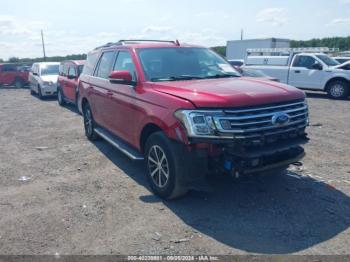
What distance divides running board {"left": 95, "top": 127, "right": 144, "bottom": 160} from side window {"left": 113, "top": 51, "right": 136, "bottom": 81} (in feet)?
3.64

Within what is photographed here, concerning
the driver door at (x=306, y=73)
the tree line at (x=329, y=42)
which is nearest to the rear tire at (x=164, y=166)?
the driver door at (x=306, y=73)

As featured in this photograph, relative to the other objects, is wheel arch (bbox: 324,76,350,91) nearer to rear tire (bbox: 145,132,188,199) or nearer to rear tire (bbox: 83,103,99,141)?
rear tire (bbox: 83,103,99,141)

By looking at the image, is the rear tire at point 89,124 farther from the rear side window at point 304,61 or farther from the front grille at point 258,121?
the rear side window at point 304,61

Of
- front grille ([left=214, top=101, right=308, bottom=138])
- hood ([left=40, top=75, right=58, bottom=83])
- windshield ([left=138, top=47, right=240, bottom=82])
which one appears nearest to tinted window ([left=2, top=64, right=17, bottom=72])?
hood ([left=40, top=75, right=58, bottom=83])

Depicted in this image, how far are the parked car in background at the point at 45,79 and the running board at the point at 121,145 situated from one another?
9652 mm

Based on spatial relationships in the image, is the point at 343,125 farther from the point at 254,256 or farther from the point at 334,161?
the point at 254,256

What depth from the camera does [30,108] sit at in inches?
531

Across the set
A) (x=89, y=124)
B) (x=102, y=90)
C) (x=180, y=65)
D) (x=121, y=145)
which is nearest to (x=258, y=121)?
(x=180, y=65)

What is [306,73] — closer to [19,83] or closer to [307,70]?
[307,70]

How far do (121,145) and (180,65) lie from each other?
5.31 ft

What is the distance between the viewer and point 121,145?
18.6 feet

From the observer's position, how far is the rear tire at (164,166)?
4059mm

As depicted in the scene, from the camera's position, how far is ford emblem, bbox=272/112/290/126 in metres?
4.00

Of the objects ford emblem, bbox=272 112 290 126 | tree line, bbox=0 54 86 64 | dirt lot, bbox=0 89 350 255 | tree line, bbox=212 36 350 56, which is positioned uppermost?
tree line, bbox=212 36 350 56
